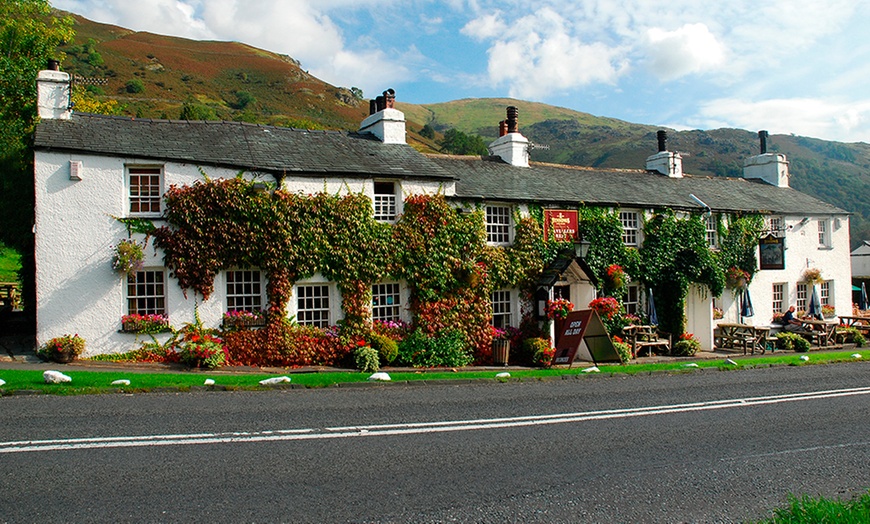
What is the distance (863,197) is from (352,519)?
13934 centimetres

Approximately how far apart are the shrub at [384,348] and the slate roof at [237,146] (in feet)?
15.7

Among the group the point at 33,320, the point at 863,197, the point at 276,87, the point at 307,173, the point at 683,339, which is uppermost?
the point at 276,87

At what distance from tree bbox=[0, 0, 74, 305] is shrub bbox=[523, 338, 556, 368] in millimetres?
15394

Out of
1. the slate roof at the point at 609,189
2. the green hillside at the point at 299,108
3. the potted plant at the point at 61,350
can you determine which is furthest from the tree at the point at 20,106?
the green hillside at the point at 299,108

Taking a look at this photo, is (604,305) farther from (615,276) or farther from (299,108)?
(299,108)

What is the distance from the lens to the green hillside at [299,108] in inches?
3639

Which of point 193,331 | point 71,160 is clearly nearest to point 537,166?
point 193,331

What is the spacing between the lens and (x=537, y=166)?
25.7m

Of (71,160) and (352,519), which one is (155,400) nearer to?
(352,519)

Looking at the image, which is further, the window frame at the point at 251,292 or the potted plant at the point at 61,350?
the window frame at the point at 251,292

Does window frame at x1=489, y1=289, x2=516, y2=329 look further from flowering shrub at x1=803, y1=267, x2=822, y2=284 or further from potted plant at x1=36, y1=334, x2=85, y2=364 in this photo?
flowering shrub at x1=803, y1=267, x2=822, y2=284

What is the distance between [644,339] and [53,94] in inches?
789

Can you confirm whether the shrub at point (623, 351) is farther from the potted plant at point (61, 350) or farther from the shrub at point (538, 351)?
the potted plant at point (61, 350)

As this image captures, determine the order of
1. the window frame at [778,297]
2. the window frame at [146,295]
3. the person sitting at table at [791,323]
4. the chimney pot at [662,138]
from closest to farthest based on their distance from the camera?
the window frame at [146,295], the person sitting at table at [791,323], the window frame at [778,297], the chimney pot at [662,138]
